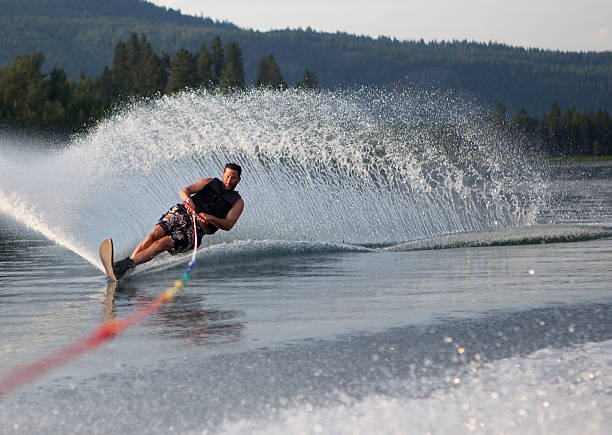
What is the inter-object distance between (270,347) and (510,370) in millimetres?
1566

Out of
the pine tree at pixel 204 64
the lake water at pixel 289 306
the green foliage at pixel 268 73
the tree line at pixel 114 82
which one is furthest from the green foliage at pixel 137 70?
the lake water at pixel 289 306

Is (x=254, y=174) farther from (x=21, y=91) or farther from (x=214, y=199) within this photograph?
(x=21, y=91)

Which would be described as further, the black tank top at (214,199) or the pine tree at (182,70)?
the pine tree at (182,70)

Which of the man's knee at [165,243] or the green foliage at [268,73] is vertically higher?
the man's knee at [165,243]

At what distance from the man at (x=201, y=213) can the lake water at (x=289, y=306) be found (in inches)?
15.5

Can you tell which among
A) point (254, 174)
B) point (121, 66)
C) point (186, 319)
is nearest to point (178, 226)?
point (186, 319)

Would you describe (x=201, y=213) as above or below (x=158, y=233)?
above

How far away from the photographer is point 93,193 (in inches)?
609

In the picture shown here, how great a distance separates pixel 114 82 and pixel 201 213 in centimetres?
14453

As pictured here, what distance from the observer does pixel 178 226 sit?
10.3 m

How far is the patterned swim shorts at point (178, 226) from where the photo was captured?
33.6 feet

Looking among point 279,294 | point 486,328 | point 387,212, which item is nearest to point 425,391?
point 486,328

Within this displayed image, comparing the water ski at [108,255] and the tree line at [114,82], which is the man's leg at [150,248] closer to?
the water ski at [108,255]

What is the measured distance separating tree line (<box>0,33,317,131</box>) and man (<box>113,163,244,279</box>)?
215ft
